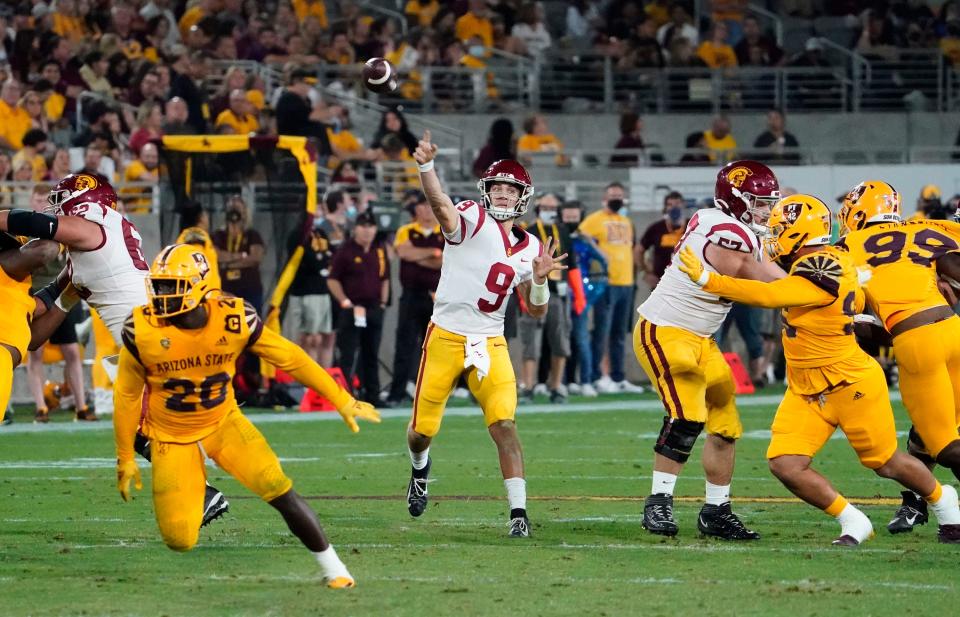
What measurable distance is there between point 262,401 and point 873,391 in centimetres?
878

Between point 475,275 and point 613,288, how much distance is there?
858cm

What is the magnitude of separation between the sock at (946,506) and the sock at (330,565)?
294 cm

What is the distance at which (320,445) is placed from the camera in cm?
1248

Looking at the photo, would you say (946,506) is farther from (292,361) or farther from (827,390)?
(292,361)

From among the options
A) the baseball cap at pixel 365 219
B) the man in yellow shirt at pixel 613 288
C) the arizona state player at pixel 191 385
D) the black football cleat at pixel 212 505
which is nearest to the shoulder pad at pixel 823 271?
the arizona state player at pixel 191 385

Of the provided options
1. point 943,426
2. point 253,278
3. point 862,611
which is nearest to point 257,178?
point 253,278

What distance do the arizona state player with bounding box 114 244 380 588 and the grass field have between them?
395 mm

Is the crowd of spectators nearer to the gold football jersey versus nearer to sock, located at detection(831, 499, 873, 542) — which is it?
the gold football jersey

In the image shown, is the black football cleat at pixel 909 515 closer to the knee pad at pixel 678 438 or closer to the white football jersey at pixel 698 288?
the knee pad at pixel 678 438

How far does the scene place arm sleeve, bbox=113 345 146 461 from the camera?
700 cm

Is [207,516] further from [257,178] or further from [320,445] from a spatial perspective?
[257,178]

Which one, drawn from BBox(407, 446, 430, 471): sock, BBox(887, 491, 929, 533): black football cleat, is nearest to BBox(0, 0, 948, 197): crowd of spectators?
BBox(407, 446, 430, 471): sock

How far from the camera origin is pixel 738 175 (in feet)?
27.1

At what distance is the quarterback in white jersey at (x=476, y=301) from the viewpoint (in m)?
8.65
